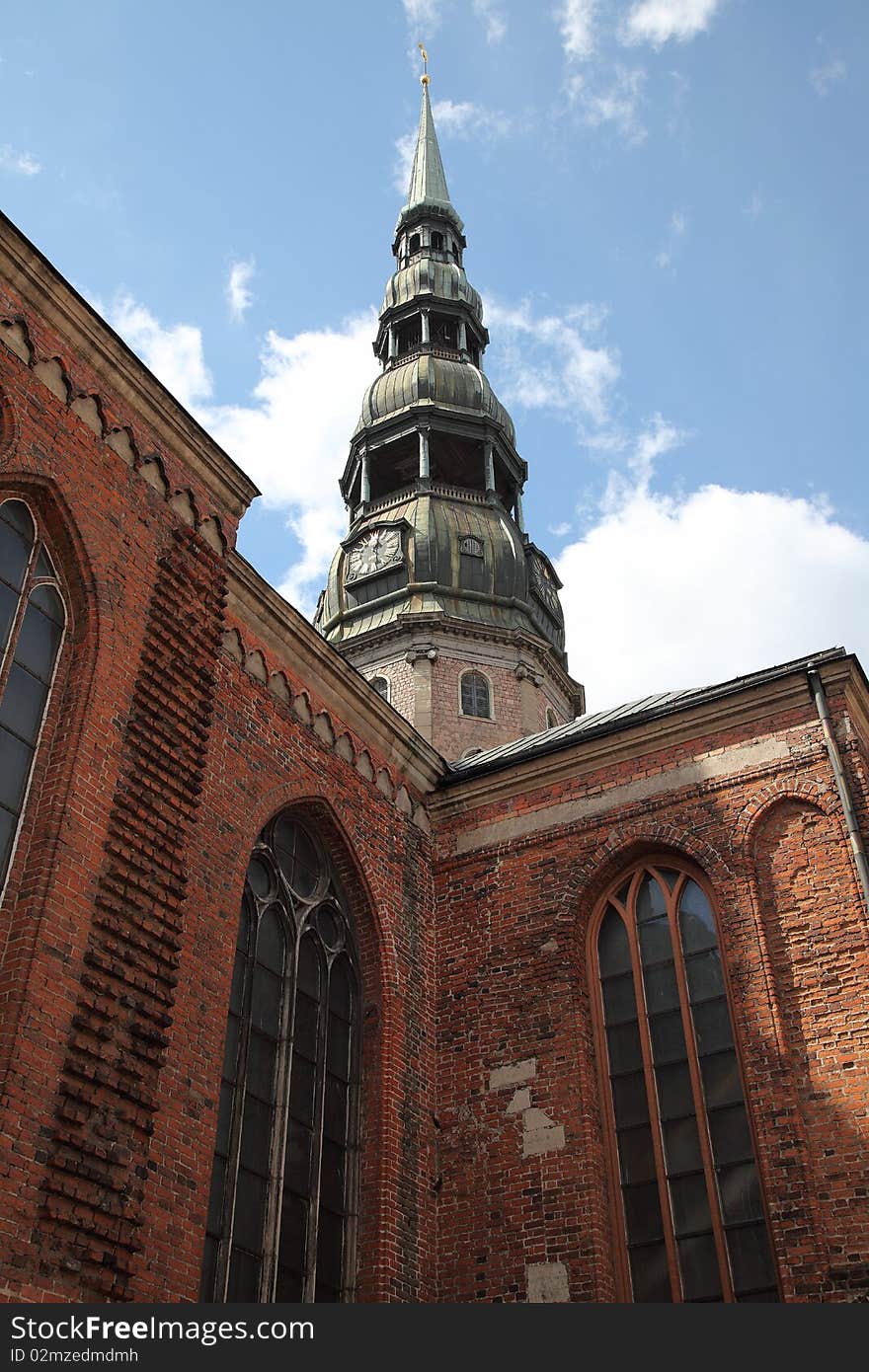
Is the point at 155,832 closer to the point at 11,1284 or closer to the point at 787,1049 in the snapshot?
the point at 11,1284

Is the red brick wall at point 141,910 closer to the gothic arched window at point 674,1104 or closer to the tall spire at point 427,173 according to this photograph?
the gothic arched window at point 674,1104

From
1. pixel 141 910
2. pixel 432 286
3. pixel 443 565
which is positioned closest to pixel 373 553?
pixel 443 565

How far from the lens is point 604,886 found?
12805 millimetres

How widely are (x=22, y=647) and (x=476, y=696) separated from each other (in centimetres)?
1714

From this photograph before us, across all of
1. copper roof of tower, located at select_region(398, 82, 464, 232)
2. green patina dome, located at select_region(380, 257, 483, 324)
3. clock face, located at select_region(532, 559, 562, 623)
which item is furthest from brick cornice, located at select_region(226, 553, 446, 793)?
copper roof of tower, located at select_region(398, 82, 464, 232)

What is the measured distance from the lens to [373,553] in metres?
27.3

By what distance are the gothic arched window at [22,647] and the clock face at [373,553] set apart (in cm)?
1768

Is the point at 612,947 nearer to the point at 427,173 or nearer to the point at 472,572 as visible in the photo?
the point at 472,572

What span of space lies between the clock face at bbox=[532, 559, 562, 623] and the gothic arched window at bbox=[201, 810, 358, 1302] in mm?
16864

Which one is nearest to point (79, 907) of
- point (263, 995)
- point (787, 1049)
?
point (263, 995)

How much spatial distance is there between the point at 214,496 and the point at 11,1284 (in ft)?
21.7

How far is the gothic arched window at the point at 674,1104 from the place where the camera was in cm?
1046

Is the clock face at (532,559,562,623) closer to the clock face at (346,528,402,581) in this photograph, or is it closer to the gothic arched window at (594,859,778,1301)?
the clock face at (346,528,402,581)

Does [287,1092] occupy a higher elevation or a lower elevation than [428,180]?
lower
